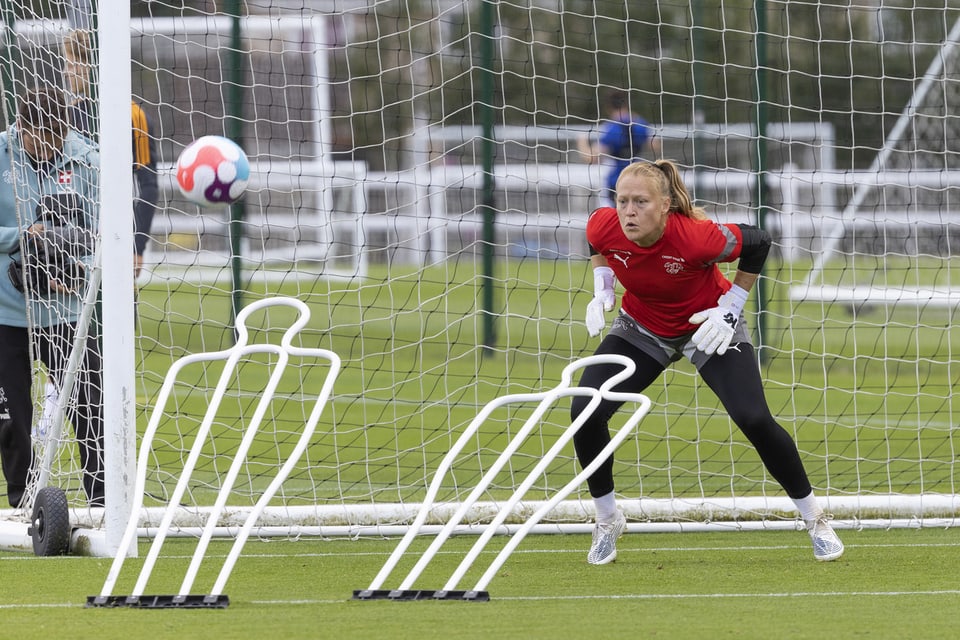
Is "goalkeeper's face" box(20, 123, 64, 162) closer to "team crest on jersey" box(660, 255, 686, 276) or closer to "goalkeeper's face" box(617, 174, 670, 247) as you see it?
"goalkeeper's face" box(617, 174, 670, 247)

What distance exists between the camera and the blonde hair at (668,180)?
561 centimetres

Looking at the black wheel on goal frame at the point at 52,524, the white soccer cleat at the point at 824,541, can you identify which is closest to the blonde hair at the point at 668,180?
the white soccer cleat at the point at 824,541

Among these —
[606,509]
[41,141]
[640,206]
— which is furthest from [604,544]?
[41,141]

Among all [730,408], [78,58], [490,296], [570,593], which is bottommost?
[490,296]

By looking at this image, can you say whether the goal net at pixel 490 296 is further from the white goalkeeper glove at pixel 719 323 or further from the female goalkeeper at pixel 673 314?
the white goalkeeper glove at pixel 719 323

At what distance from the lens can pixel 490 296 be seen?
13.0 meters

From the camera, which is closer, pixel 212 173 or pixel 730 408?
pixel 730 408

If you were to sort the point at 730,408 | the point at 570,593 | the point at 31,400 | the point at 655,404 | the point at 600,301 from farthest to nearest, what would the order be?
the point at 655,404, the point at 31,400, the point at 600,301, the point at 730,408, the point at 570,593

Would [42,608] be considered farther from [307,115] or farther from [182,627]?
[307,115]

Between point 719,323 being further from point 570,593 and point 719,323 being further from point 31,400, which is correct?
point 31,400

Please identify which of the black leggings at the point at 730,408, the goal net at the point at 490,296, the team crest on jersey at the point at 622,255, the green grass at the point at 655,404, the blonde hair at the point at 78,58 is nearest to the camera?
the black leggings at the point at 730,408

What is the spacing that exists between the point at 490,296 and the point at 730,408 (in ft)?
24.2

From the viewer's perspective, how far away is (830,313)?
Result: 17266mm

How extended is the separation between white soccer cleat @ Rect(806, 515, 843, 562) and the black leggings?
14cm
